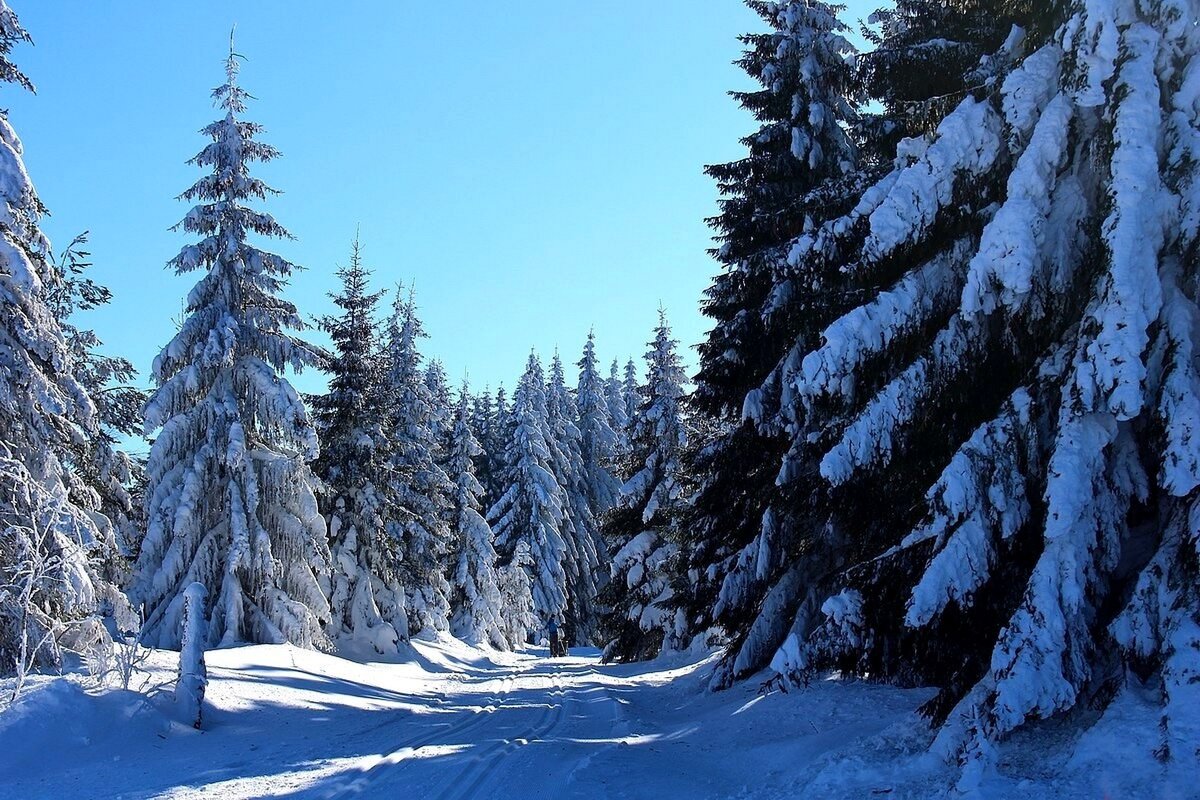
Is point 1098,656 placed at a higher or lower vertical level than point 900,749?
higher

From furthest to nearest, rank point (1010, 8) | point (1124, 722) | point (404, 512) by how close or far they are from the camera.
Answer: point (404, 512) → point (1010, 8) → point (1124, 722)

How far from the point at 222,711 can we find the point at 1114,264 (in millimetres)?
12267

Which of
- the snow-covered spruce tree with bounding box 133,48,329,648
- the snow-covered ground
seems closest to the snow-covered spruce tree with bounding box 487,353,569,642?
the snow-covered spruce tree with bounding box 133,48,329,648

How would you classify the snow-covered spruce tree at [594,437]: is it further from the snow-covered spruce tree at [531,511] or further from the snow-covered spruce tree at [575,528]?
the snow-covered spruce tree at [531,511]

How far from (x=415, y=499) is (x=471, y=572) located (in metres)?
9.00

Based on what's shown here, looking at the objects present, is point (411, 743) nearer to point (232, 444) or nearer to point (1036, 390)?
point (1036, 390)

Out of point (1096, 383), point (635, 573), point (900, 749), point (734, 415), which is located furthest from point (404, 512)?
point (1096, 383)

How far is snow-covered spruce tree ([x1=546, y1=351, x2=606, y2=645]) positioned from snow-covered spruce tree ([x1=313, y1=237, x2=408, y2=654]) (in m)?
22.7

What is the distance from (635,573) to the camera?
81.5 ft

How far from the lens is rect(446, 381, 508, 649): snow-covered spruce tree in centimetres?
3619

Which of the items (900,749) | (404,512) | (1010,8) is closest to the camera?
(900,749)

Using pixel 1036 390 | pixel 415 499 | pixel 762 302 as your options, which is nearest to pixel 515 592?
pixel 415 499

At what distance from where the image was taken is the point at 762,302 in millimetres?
13570

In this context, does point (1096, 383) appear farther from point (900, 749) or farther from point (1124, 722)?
point (900, 749)
